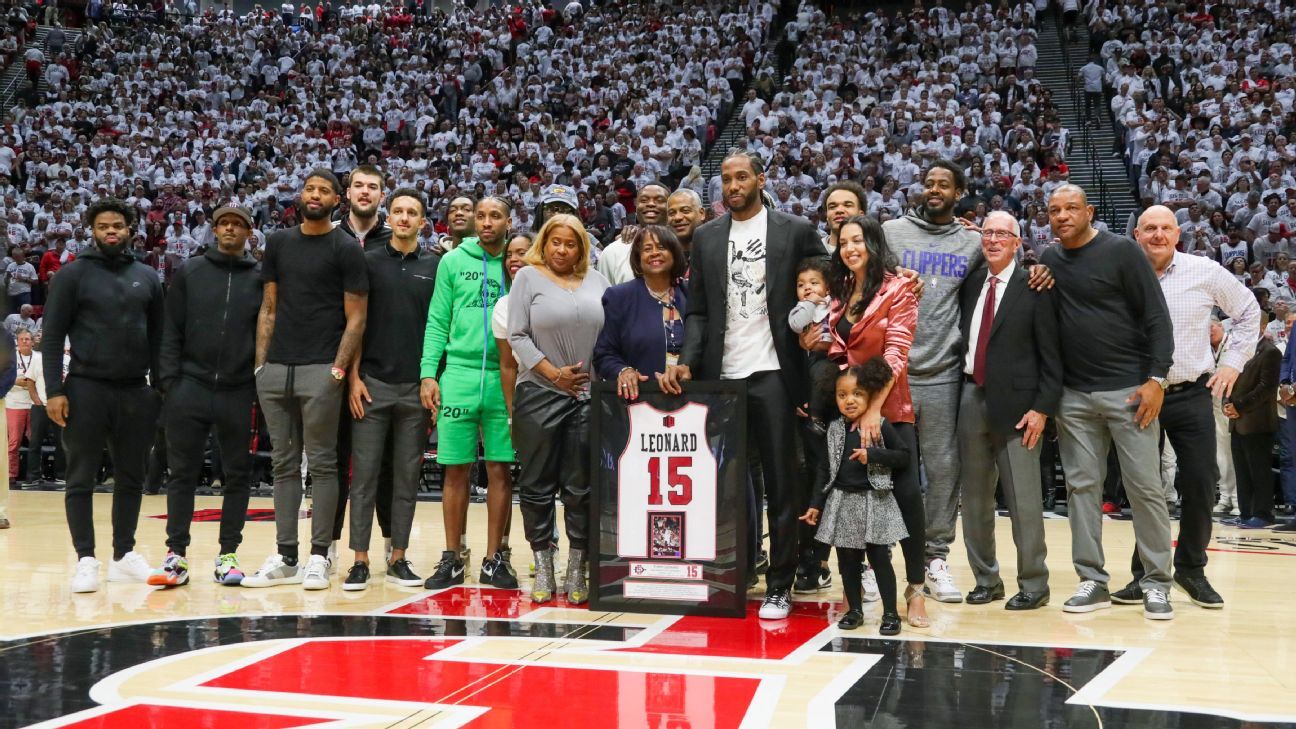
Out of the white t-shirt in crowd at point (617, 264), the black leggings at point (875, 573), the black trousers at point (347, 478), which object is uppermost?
the white t-shirt in crowd at point (617, 264)

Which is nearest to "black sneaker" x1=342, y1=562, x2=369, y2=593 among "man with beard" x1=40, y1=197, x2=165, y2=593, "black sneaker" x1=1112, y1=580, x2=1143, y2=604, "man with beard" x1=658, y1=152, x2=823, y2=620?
"man with beard" x1=40, y1=197, x2=165, y2=593

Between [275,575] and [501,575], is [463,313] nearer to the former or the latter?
[501,575]

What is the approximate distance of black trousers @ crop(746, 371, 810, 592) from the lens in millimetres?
4965

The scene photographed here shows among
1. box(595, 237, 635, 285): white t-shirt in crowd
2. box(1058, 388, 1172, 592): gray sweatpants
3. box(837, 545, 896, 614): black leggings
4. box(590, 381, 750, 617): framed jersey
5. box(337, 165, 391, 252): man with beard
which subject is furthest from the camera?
box(595, 237, 635, 285): white t-shirt in crowd

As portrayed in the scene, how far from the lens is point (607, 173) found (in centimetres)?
1725

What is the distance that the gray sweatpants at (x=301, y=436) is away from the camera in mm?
5742

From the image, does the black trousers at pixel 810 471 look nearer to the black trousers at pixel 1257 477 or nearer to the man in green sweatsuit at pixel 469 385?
the man in green sweatsuit at pixel 469 385

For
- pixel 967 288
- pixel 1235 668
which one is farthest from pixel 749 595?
pixel 1235 668

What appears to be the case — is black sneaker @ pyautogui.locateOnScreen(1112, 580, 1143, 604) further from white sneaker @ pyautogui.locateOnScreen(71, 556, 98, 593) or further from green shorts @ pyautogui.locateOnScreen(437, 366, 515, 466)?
white sneaker @ pyautogui.locateOnScreen(71, 556, 98, 593)

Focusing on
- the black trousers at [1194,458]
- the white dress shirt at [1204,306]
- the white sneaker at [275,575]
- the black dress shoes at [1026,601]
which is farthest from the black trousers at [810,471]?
the white sneaker at [275,575]

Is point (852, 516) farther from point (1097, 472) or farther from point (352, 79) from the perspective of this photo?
point (352, 79)

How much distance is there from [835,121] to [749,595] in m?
12.4

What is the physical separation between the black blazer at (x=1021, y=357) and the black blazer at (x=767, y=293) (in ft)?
3.03

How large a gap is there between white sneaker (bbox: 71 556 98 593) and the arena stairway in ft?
41.2
